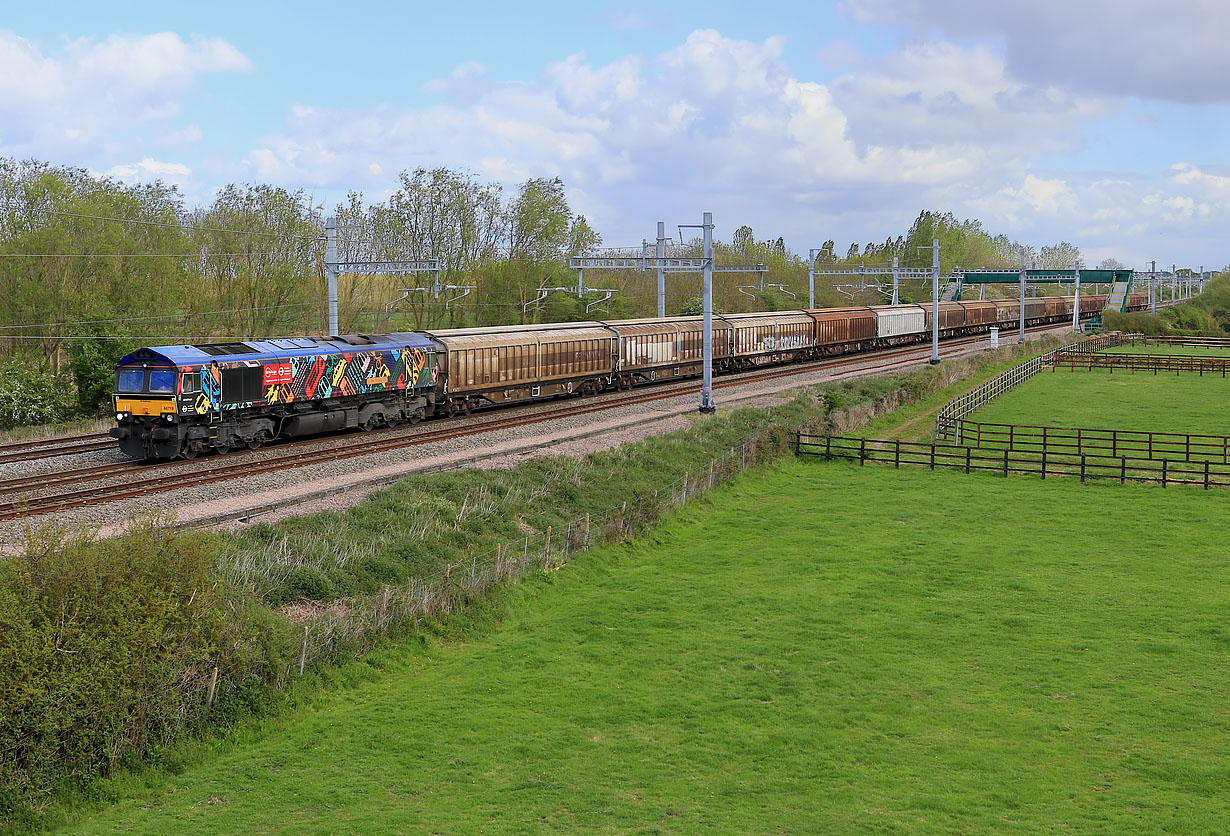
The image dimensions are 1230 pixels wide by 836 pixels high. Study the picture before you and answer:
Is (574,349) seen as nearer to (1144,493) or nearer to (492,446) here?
(492,446)

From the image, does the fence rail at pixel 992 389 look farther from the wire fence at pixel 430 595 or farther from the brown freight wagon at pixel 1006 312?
the wire fence at pixel 430 595

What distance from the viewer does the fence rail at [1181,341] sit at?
4181 inches

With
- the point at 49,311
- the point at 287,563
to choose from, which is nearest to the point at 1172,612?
the point at 287,563

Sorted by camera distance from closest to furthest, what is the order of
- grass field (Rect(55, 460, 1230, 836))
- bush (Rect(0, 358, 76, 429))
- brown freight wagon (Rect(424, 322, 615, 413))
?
grass field (Rect(55, 460, 1230, 836)) → brown freight wagon (Rect(424, 322, 615, 413)) → bush (Rect(0, 358, 76, 429))

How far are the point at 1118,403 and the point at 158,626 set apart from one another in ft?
180

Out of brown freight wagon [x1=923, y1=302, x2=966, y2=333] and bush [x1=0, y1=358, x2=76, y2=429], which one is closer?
bush [x1=0, y1=358, x2=76, y2=429]

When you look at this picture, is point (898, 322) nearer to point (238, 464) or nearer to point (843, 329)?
point (843, 329)

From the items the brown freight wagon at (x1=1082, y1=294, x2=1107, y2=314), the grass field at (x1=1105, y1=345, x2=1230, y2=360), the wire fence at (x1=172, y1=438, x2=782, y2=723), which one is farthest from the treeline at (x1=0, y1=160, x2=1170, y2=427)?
the brown freight wagon at (x1=1082, y1=294, x2=1107, y2=314)

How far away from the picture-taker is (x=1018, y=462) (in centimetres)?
3847

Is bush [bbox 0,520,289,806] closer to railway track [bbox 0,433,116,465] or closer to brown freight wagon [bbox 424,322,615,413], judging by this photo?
railway track [bbox 0,433,116,465]

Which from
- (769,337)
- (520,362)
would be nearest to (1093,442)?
(520,362)

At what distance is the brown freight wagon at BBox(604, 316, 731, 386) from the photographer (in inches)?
2106

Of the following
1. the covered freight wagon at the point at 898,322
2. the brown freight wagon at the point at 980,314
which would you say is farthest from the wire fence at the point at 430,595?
the brown freight wagon at the point at 980,314

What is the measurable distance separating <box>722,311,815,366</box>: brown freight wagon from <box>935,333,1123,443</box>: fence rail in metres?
12.8
